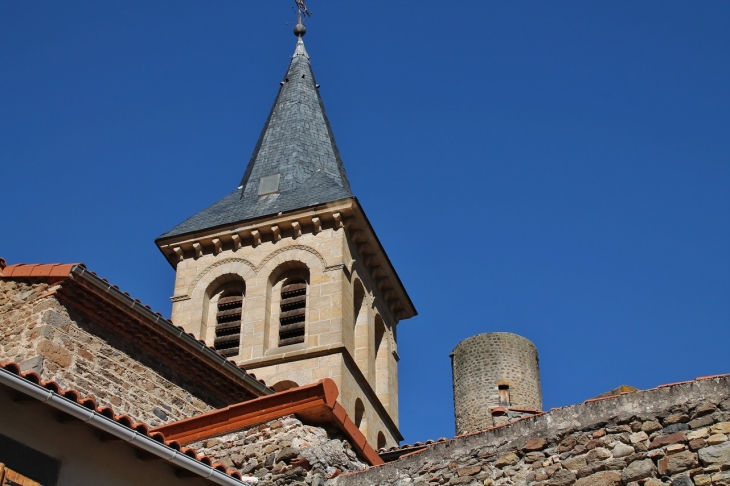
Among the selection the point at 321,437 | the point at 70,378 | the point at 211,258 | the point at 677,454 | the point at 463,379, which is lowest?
the point at 677,454

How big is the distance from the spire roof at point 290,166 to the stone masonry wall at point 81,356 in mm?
11004

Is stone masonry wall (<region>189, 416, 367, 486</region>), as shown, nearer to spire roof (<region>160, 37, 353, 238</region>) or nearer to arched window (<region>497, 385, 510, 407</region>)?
spire roof (<region>160, 37, 353, 238</region>)

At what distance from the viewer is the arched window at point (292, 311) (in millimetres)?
20719

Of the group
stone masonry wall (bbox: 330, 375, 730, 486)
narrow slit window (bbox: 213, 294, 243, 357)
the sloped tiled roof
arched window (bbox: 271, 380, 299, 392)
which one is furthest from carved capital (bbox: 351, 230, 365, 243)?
stone masonry wall (bbox: 330, 375, 730, 486)

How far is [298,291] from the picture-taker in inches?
846

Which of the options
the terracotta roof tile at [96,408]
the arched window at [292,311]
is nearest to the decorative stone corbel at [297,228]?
the arched window at [292,311]

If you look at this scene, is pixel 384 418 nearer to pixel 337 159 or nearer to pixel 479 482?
pixel 337 159

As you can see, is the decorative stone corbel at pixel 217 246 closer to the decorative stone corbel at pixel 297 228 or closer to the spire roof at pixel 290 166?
the spire roof at pixel 290 166

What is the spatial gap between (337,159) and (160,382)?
15.0 m

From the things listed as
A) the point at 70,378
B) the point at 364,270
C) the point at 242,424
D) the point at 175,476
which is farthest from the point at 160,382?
the point at 364,270

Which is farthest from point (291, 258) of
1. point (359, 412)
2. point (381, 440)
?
point (381, 440)

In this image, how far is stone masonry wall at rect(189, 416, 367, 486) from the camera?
8.16m

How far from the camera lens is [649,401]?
23.3 feet

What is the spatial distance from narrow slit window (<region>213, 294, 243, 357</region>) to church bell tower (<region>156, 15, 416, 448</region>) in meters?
0.02
